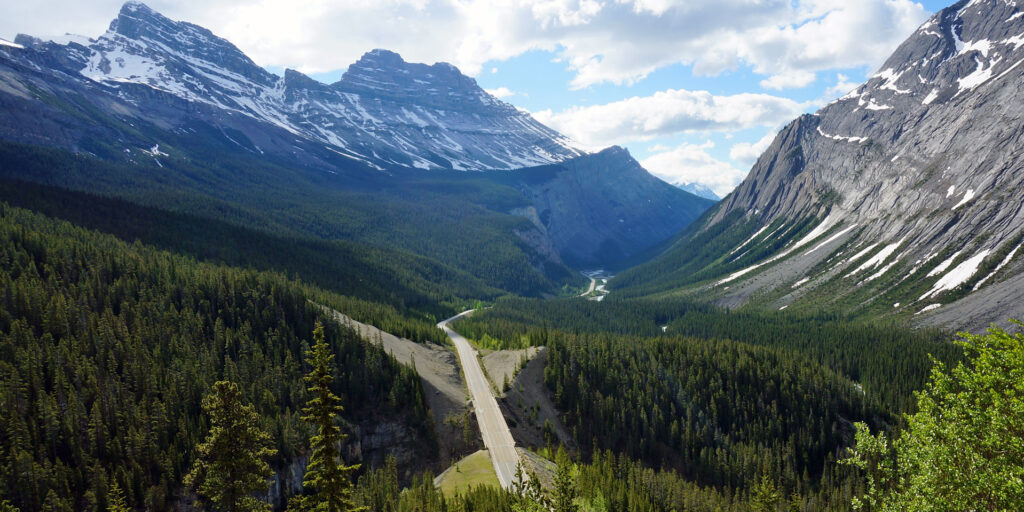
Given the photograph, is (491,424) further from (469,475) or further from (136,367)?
(136,367)

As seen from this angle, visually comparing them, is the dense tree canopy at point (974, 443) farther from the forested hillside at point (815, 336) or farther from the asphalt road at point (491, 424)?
the forested hillside at point (815, 336)

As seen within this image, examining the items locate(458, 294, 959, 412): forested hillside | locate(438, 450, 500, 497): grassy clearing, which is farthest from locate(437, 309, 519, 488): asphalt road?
locate(458, 294, 959, 412): forested hillside

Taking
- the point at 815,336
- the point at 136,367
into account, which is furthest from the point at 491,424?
the point at 815,336

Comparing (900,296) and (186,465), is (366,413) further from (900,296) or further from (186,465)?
(900,296)

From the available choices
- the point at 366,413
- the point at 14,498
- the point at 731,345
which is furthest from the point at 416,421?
the point at 731,345

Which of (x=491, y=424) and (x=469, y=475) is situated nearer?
(x=469, y=475)

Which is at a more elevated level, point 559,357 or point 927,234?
point 927,234

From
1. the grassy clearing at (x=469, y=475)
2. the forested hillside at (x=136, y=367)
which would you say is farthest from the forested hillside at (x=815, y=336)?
the forested hillside at (x=136, y=367)
